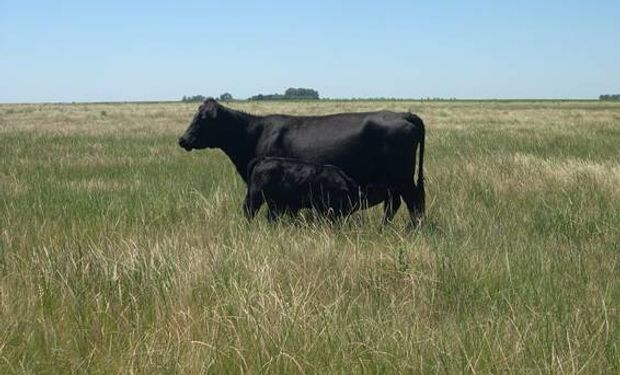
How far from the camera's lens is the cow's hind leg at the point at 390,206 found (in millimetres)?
7505

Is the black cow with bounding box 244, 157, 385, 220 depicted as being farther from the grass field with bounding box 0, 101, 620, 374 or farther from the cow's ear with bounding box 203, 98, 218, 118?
the cow's ear with bounding box 203, 98, 218, 118

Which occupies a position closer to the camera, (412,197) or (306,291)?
(306,291)

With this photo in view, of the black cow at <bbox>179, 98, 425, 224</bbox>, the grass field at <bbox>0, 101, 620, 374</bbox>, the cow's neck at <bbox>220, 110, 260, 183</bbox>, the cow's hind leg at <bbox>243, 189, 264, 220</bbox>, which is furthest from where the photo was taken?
the cow's neck at <bbox>220, 110, 260, 183</bbox>

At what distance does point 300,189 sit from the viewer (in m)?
7.31

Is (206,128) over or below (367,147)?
over

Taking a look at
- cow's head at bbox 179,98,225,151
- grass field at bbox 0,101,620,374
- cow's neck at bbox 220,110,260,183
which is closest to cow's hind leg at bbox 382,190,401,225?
grass field at bbox 0,101,620,374

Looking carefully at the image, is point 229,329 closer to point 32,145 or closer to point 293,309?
point 293,309

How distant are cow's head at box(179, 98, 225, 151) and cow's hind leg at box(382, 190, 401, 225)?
2365 mm

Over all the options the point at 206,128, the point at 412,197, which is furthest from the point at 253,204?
the point at 412,197

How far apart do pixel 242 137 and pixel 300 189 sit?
5.25 ft

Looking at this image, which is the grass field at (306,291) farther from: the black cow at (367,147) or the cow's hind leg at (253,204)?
the black cow at (367,147)

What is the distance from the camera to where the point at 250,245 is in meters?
5.39

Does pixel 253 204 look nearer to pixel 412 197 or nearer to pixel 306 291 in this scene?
pixel 412 197

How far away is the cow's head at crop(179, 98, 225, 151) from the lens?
28.2 feet
